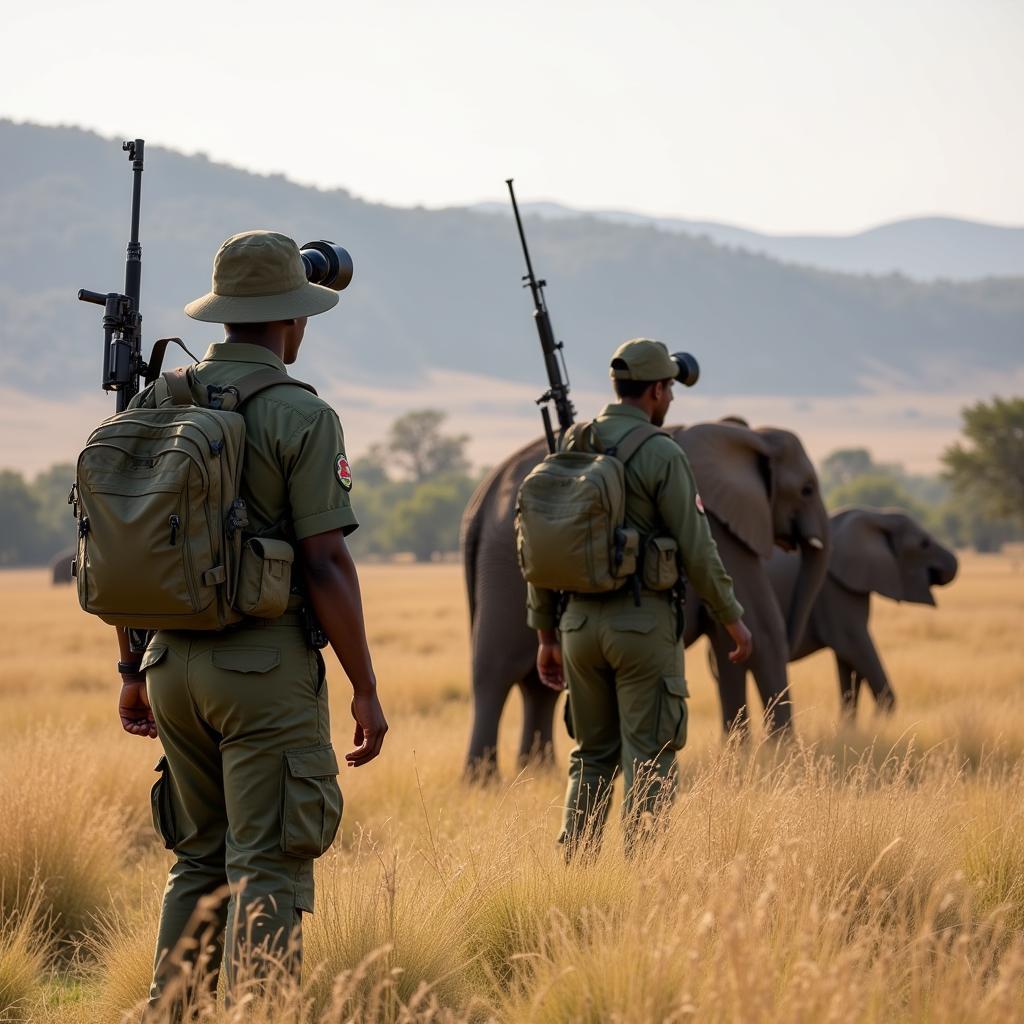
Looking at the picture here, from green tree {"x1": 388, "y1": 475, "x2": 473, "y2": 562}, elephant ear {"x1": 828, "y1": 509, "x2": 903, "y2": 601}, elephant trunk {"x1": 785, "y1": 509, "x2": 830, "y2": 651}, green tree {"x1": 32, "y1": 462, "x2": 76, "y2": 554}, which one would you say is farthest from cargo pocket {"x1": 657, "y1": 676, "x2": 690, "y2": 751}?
green tree {"x1": 32, "y1": 462, "x2": 76, "y2": 554}

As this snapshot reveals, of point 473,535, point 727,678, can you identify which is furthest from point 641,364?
point 727,678

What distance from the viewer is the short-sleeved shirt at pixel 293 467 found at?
3.99 m

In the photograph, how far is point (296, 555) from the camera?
4.07 metres

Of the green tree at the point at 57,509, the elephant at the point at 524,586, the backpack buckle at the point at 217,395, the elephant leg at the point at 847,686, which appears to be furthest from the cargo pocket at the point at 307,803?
the green tree at the point at 57,509

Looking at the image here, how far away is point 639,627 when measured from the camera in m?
6.20

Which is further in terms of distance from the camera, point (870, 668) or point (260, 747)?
point (870, 668)

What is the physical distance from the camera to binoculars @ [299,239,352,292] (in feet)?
15.4

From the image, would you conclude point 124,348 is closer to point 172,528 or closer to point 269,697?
point 172,528

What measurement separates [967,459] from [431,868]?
40.3 m

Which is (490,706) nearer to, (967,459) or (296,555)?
(296,555)

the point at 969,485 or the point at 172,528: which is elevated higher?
the point at 172,528

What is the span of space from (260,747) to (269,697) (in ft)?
0.44

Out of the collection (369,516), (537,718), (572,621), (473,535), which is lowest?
(369,516)

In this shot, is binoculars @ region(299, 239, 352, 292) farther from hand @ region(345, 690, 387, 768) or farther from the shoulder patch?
hand @ region(345, 690, 387, 768)
